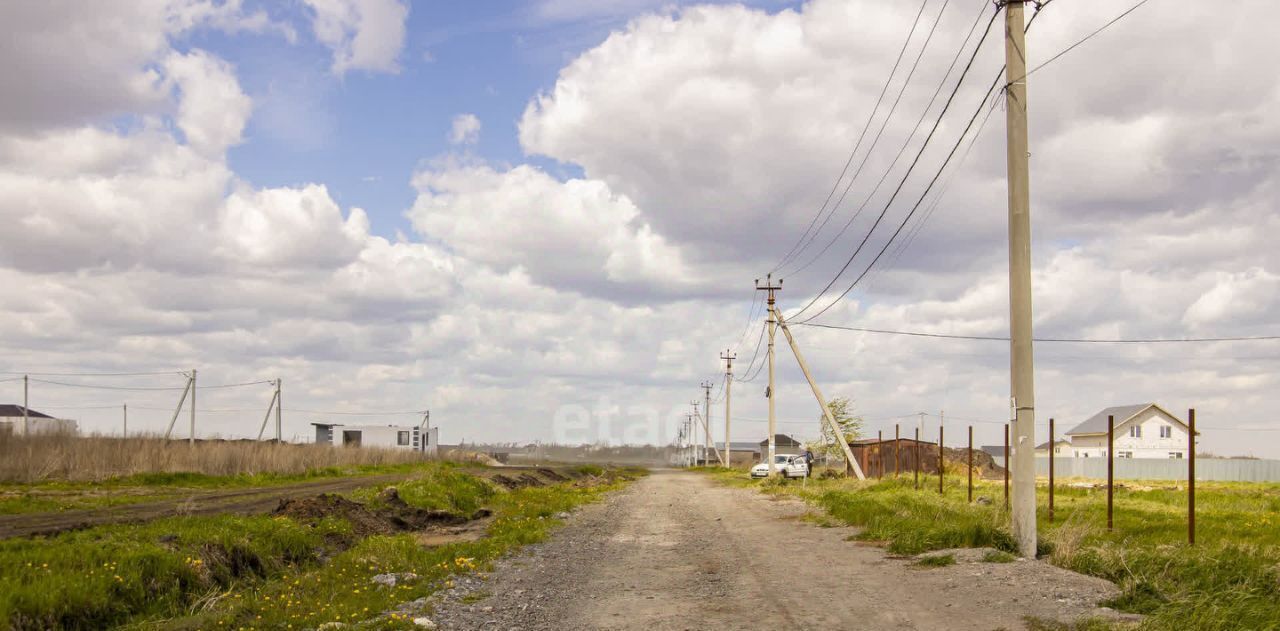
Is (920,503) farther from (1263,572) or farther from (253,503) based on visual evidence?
(253,503)

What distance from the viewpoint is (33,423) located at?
227 ft

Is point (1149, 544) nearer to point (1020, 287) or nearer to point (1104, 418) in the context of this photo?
point (1020, 287)

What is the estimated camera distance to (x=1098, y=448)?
272ft

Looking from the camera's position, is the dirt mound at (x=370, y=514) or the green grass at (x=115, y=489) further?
the green grass at (x=115, y=489)

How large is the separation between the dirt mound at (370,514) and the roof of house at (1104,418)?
225ft

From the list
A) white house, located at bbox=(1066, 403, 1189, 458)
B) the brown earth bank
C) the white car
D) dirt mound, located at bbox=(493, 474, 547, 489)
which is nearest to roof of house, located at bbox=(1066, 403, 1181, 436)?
white house, located at bbox=(1066, 403, 1189, 458)

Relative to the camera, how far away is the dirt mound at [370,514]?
1928cm

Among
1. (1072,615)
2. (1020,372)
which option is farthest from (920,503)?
(1072,615)

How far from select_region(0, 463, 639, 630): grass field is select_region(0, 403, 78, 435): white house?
25112 millimetres

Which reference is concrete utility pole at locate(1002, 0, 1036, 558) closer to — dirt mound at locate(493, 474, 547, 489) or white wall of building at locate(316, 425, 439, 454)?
dirt mound at locate(493, 474, 547, 489)

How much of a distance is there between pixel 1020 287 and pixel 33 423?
7373cm

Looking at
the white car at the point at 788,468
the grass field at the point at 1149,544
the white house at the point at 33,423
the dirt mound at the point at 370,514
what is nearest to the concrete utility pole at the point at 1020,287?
the grass field at the point at 1149,544

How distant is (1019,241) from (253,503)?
1912 cm

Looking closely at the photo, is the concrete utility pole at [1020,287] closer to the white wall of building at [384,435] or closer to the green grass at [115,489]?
the green grass at [115,489]
